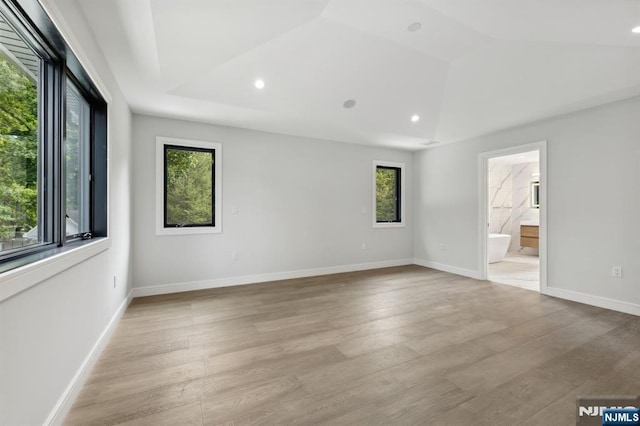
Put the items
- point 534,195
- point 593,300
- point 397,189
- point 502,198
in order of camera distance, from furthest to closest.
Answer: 1. point 502,198
2. point 534,195
3. point 397,189
4. point 593,300

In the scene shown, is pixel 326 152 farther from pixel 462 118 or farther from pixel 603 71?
pixel 603 71

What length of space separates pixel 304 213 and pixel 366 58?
2749mm

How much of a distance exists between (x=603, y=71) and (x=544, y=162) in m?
1.42

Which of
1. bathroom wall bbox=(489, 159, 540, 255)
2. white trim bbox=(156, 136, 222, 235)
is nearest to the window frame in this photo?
white trim bbox=(156, 136, 222, 235)

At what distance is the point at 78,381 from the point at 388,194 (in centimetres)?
562

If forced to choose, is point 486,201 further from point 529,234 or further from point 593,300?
point 529,234

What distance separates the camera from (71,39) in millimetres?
1786

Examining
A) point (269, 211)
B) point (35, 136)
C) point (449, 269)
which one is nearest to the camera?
point (35, 136)

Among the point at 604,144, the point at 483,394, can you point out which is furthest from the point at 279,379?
the point at 604,144

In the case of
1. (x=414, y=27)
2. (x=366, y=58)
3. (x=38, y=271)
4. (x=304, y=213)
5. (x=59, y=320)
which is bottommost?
(x=59, y=320)

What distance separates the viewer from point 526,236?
763 centimetres

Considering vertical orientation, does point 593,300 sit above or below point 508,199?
below

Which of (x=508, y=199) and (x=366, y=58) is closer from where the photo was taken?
(x=366, y=58)

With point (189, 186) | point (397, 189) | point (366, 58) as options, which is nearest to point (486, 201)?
point (397, 189)
